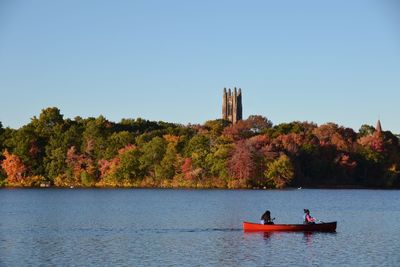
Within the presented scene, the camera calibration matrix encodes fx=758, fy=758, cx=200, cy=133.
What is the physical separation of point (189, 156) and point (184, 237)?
79.4 metres

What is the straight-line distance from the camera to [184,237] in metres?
53.0

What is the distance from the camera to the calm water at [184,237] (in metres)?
42.7

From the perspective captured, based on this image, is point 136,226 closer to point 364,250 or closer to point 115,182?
point 364,250

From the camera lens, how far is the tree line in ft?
418

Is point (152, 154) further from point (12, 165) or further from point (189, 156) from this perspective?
point (12, 165)

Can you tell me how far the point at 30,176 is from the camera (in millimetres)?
144500

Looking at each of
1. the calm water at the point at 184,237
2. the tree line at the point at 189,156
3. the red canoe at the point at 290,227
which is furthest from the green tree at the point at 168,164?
the red canoe at the point at 290,227

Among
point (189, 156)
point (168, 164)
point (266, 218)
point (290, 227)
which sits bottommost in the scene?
point (290, 227)

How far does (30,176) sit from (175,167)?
99.0ft

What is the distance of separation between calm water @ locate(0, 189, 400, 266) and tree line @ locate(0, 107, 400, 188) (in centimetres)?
4081

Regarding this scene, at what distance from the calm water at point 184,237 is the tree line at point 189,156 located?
1607 inches

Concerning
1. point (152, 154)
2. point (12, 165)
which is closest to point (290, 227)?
point (152, 154)

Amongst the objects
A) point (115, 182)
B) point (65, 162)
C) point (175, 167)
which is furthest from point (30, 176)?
point (175, 167)

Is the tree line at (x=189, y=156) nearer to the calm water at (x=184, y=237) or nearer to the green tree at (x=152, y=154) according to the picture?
the green tree at (x=152, y=154)
